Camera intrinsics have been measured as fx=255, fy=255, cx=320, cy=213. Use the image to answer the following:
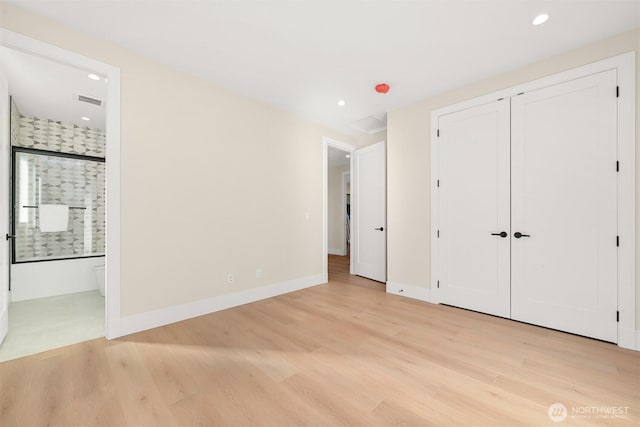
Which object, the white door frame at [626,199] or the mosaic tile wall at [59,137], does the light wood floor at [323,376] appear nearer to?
the white door frame at [626,199]

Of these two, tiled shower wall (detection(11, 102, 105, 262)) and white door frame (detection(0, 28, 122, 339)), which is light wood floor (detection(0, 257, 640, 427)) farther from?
tiled shower wall (detection(11, 102, 105, 262))

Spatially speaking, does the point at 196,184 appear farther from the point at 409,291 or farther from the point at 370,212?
the point at 409,291

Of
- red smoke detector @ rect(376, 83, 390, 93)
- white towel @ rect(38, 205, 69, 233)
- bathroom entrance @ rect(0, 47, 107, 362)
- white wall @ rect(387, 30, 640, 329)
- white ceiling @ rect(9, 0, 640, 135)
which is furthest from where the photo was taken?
white towel @ rect(38, 205, 69, 233)

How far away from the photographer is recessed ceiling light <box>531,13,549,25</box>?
2.00 m

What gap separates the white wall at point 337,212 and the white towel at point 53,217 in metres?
5.93

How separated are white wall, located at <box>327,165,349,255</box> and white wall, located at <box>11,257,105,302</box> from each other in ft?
18.1

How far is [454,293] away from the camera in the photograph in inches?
126

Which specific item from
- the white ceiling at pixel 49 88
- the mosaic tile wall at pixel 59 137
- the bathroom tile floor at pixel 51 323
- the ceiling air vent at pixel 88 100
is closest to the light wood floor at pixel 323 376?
the bathroom tile floor at pixel 51 323

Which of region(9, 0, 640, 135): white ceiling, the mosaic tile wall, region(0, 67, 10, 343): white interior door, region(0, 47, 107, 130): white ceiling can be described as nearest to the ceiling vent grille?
region(9, 0, 640, 135): white ceiling

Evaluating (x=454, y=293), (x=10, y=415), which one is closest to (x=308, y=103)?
(x=454, y=293)

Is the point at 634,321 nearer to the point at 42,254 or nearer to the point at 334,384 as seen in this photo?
the point at 334,384

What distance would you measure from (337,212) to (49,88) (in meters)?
6.32

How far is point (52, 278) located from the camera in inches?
144

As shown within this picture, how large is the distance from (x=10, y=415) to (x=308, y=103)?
3.75 m
